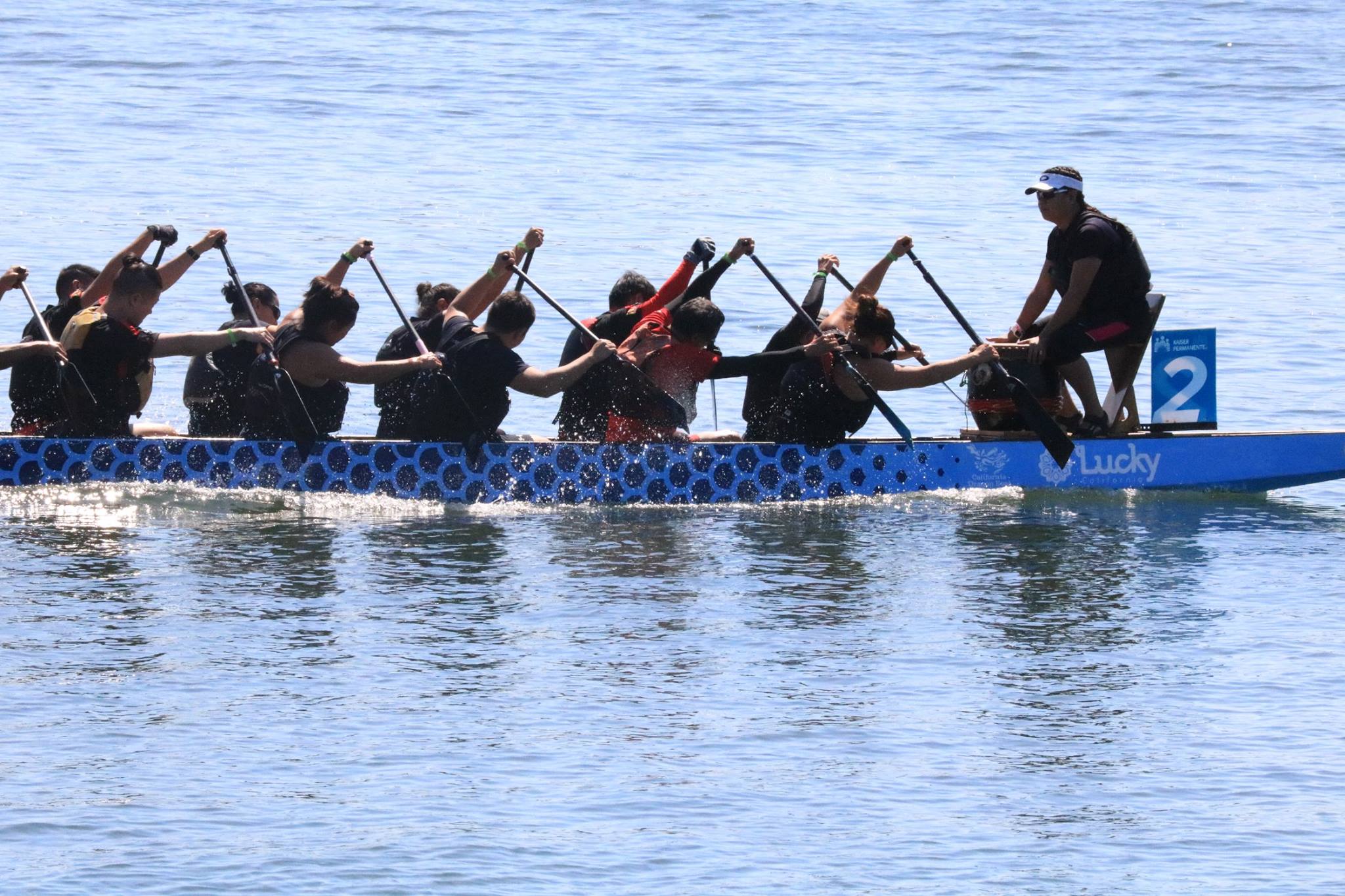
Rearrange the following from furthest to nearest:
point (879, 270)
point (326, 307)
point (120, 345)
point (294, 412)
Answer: point (879, 270), point (294, 412), point (120, 345), point (326, 307)

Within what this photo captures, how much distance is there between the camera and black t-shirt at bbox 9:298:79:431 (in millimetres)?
11281

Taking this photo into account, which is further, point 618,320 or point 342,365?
point 618,320

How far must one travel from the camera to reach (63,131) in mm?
27703

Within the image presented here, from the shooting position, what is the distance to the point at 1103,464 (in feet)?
39.6

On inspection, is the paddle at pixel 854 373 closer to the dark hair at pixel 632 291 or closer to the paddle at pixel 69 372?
the dark hair at pixel 632 291

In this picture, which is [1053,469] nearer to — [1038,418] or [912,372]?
[1038,418]

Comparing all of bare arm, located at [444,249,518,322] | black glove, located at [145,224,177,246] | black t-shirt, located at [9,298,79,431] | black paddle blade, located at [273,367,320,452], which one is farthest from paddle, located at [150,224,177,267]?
bare arm, located at [444,249,518,322]

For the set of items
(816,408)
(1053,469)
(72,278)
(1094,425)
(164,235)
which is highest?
(164,235)

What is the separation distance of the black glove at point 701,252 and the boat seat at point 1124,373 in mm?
2314

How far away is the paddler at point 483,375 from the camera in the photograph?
1099 centimetres

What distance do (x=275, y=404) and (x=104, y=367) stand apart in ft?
2.93

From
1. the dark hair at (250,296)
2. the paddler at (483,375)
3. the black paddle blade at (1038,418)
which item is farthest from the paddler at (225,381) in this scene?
the black paddle blade at (1038,418)

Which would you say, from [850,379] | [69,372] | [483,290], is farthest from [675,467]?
[69,372]

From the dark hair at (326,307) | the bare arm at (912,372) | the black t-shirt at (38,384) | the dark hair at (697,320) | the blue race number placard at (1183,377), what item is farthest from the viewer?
the blue race number placard at (1183,377)
